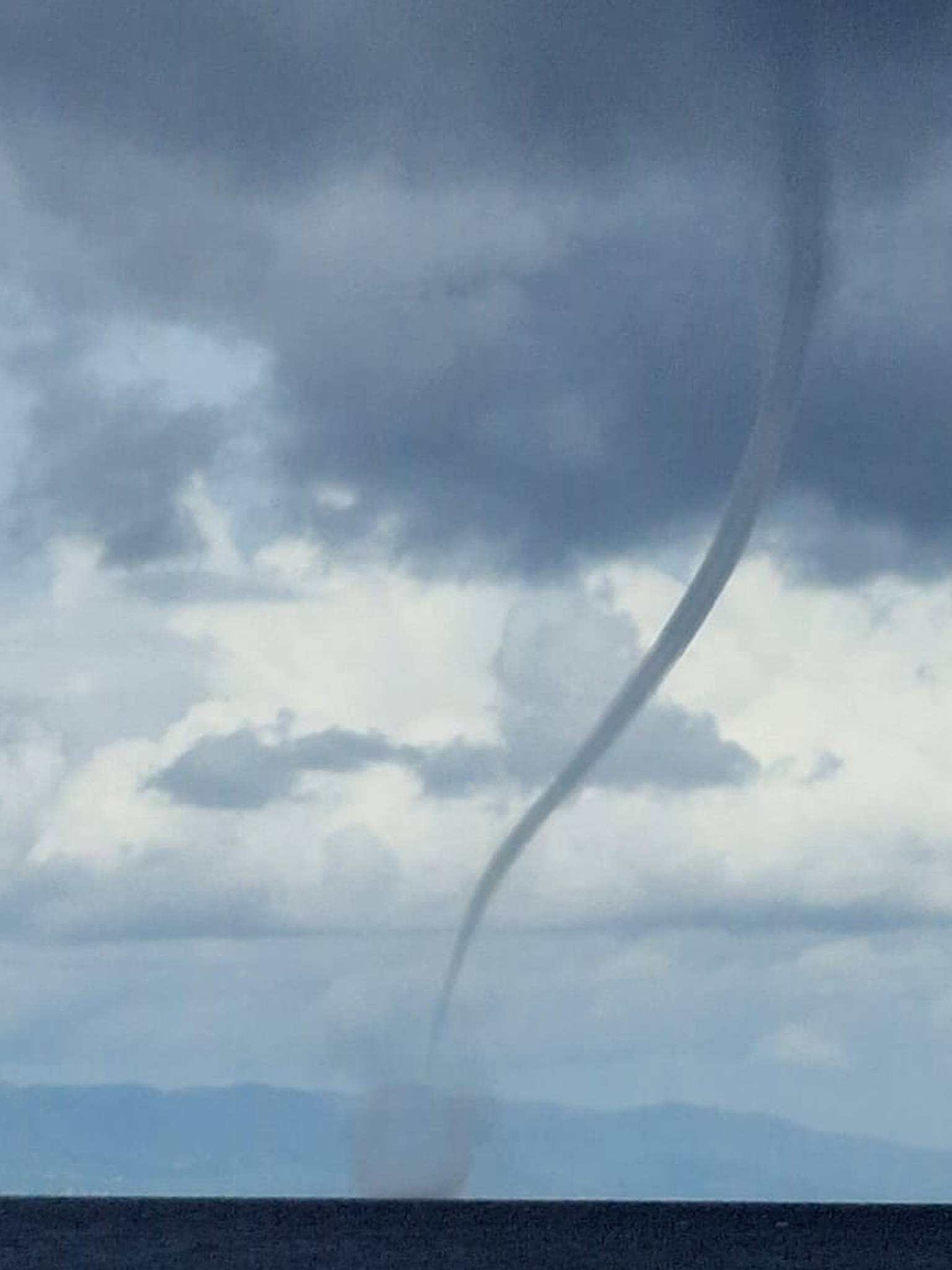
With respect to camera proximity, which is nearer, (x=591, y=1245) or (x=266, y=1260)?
(x=266, y=1260)

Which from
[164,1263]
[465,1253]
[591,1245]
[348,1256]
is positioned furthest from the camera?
[591,1245]

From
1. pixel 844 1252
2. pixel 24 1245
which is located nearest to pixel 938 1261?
pixel 844 1252

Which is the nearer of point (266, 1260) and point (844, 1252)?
point (266, 1260)

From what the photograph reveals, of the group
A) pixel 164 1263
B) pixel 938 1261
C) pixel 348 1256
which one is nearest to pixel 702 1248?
pixel 938 1261

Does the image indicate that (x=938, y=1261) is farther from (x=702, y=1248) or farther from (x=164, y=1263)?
(x=164, y=1263)

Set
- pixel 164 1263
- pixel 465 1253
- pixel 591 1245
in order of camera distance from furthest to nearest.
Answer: pixel 591 1245 → pixel 465 1253 → pixel 164 1263

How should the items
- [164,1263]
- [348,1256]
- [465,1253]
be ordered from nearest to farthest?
[164,1263] < [348,1256] < [465,1253]

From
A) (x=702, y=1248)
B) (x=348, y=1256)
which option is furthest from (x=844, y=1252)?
(x=348, y=1256)

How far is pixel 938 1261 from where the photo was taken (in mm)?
169125

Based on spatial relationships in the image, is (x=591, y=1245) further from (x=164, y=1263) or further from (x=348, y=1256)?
(x=164, y=1263)

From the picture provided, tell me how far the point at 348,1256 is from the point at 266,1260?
10.7 m

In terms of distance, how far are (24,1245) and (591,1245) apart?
54.9 metres

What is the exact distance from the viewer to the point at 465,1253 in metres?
177

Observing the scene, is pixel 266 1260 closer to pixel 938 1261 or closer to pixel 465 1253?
pixel 465 1253
